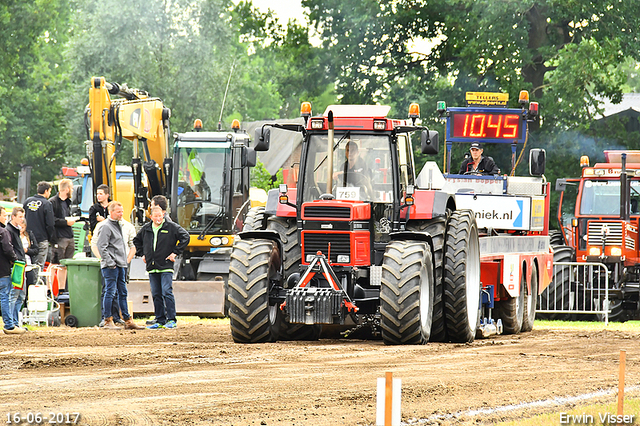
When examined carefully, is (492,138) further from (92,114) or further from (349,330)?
(92,114)

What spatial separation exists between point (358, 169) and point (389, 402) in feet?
25.4

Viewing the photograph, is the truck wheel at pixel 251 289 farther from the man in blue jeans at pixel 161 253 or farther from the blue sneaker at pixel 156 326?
the blue sneaker at pixel 156 326

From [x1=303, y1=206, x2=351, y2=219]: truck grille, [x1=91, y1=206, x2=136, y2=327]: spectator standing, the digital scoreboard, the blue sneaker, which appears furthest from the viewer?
the digital scoreboard

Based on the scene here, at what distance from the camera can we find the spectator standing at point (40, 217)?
16.8 metres

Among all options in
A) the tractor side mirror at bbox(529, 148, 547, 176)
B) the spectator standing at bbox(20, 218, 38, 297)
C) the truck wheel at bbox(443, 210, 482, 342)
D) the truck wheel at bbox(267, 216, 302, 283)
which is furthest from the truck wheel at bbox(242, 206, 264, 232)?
the tractor side mirror at bbox(529, 148, 547, 176)

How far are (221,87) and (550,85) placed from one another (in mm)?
18504

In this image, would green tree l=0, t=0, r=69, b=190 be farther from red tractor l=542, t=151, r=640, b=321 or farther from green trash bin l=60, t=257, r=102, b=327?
green trash bin l=60, t=257, r=102, b=327

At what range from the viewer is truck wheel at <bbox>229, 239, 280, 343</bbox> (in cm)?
1145

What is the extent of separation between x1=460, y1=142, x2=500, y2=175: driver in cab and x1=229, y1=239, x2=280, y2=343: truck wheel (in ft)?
19.0

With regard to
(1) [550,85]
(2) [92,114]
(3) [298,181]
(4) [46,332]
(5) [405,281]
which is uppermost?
(1) [550,85]

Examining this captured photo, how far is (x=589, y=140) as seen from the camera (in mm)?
28531

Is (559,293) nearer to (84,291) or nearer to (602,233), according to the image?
(602,233)

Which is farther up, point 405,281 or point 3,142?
point 3,142

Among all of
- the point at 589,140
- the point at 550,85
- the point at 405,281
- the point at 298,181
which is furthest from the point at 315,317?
the point at 589,140
